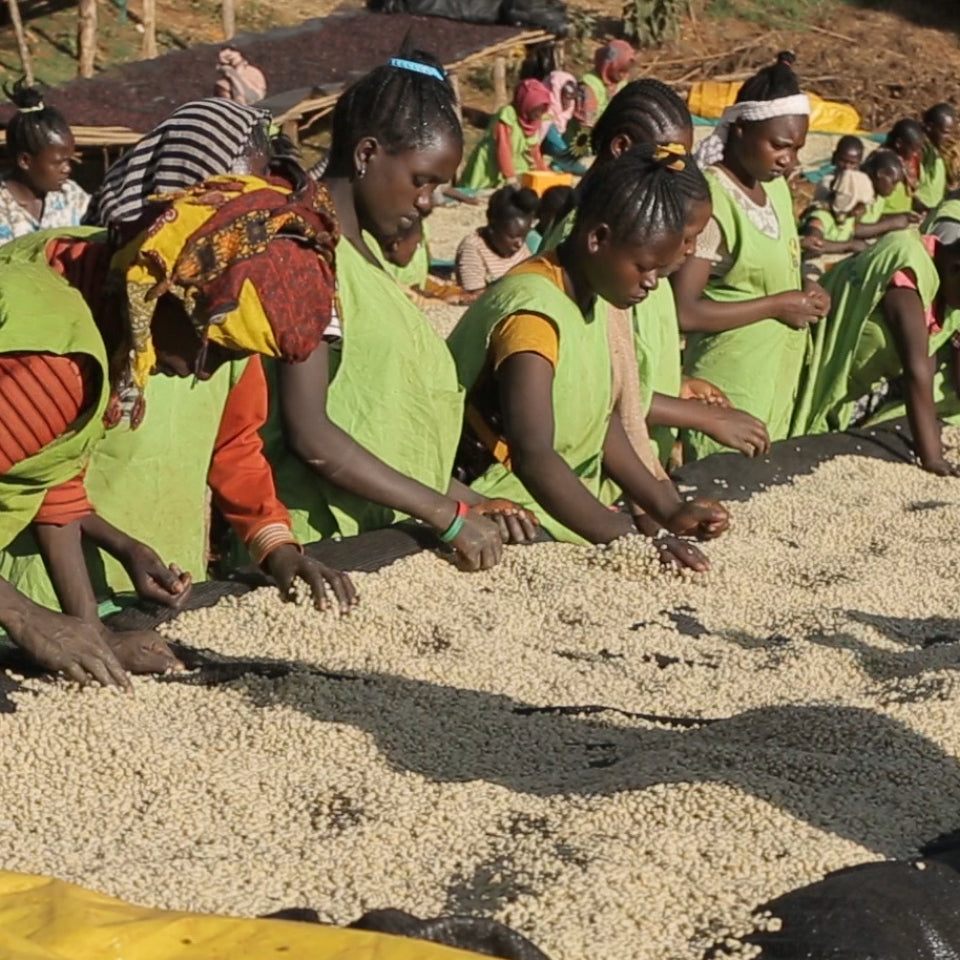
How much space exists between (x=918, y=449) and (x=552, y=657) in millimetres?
2366

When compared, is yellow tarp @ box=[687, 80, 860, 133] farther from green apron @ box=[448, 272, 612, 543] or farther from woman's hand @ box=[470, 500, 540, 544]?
woman's hand @ box=[470, 500, 540, 544]

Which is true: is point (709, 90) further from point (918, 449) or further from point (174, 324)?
point (174, 324)

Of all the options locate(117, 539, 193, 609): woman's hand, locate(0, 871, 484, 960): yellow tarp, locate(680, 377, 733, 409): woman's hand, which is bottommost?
locate(680, 377, 733, 409): woman's hand

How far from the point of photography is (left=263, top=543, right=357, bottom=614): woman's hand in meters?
3.65

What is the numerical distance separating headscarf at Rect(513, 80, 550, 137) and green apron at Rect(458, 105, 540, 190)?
4 cm

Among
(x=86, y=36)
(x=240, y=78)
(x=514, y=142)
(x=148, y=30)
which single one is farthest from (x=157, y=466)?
(x=148, y=30)

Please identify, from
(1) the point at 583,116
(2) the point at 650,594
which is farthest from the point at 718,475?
(1) the point at 583,116

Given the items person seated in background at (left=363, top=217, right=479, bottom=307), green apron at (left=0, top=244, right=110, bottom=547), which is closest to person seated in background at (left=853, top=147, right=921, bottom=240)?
person seated in background at (left=363, top=217, right=479, bottom=307)

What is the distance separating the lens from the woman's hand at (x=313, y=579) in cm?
365

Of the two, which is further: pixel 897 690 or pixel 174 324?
pixel 897 690

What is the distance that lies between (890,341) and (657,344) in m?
1.44

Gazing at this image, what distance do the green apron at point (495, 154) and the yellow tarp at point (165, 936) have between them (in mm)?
11739

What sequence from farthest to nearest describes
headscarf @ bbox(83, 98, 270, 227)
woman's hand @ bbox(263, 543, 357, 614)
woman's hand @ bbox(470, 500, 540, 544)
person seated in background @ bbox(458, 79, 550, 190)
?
person seated in background @ bbox(458, 79, 550, 190) → woman's hand @ bbox(470, 500, 540, 544) → woman's hand @ bbox(263, 543, 357, 614) → headscarf @ bbox(83, 98, 270, 227)

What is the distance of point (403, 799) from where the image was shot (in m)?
2.85
